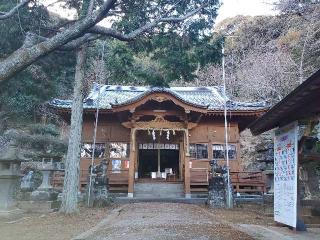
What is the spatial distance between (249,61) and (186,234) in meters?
29.6

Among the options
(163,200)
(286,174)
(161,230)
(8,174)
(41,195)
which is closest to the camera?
(161,230)

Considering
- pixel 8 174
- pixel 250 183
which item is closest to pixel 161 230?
pixel 8 174

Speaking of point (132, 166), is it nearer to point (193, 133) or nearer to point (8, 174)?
point (193, 133)

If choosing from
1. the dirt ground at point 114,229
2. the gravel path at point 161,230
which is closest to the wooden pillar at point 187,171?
the dirt ground at point 114,229

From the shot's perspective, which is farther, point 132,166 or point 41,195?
point 132,166

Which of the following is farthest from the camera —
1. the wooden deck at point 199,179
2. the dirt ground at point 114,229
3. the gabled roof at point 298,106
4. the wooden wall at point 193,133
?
the wooden wall at point 193,133

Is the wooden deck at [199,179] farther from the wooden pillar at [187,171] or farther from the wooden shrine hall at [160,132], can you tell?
the wooden pillar at [187,171]

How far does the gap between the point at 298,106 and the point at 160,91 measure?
11.3 metres

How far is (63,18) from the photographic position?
12.5 m

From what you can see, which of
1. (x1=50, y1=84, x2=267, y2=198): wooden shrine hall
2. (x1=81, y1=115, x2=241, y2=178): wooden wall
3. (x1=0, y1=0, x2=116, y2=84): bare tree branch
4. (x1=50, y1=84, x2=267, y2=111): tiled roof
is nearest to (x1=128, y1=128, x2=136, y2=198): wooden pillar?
(x1=50, y1=84, x2=267, y2=198): wooden shrine hall

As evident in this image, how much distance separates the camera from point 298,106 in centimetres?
673

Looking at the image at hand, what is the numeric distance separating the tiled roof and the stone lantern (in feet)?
21.9

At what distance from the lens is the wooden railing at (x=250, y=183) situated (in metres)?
17.9

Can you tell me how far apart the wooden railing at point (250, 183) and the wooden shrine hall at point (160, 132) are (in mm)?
1177
